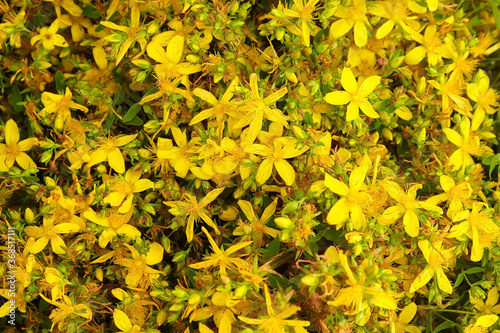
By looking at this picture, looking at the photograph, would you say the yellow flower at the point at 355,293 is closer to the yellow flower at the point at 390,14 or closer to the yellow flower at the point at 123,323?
the yellow flower at the point at 123,323

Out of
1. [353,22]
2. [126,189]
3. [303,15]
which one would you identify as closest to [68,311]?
[126,189]

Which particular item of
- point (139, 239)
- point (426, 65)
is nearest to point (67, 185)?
point (139, 239)

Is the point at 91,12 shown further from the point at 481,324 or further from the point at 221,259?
the point at 481,324

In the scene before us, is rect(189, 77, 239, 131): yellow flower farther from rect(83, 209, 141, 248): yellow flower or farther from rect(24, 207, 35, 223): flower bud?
rect(24, 207, 35, 223): flower bud

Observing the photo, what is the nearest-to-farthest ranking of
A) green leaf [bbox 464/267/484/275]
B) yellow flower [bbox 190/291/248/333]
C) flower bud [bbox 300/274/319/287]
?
flower bud [bbox 300/274/319/287]
yellow flower [bbox 190/291/248/333]
green leaf [bbox 464/267/484/275]

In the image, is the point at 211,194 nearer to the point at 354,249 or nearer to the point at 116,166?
the point at 116,166

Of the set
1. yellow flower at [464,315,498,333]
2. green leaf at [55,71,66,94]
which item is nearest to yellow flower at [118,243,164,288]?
green leaf at [55,71,66,94]
